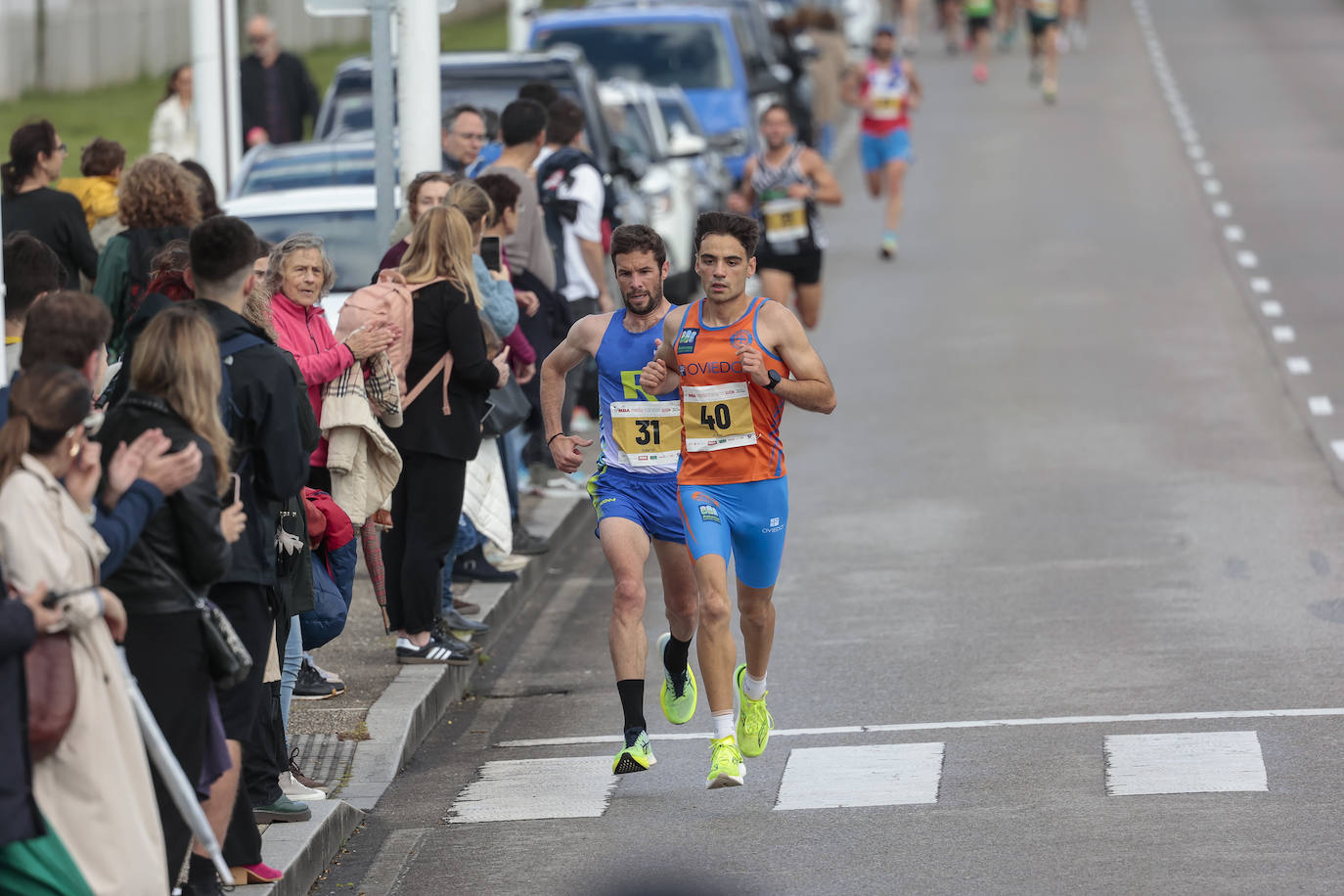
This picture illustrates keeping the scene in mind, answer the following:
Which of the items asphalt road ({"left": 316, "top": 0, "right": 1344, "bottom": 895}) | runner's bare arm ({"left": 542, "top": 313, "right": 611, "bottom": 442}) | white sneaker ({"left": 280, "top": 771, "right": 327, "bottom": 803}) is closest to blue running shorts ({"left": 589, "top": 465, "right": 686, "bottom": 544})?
runner's bare arm ({"left": 542, "top": 313, "right": 611, "bottom": 442})

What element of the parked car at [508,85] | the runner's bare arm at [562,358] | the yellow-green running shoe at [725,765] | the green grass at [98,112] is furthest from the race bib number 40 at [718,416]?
the green grass at [98,112]

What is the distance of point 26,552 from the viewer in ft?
18.5

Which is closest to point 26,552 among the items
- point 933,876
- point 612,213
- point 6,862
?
point 6,862

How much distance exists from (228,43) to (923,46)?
32.8 meters

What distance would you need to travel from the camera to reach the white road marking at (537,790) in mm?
8305

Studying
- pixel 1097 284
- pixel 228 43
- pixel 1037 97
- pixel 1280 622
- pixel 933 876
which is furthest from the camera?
pixel 1037 97

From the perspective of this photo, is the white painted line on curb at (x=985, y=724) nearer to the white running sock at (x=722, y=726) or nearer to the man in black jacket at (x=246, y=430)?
the white running sock at (x=722, y=726)

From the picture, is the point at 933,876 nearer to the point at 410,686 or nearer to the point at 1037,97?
the point at 410,686

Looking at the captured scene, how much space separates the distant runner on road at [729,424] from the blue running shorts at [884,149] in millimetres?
15128

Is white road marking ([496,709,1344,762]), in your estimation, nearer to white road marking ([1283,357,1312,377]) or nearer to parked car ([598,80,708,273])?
white road marking ([1283,357,1312,377])

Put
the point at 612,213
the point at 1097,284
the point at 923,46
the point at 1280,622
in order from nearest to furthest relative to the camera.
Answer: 1. the point at 1280,622
2. the point at 612,213
3. the point at 1097,284
4. the point at 923,46

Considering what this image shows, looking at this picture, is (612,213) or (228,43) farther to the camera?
(228,43)

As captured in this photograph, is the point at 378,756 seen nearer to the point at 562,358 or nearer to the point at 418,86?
the point at 562,358

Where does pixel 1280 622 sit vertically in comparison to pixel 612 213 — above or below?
below
